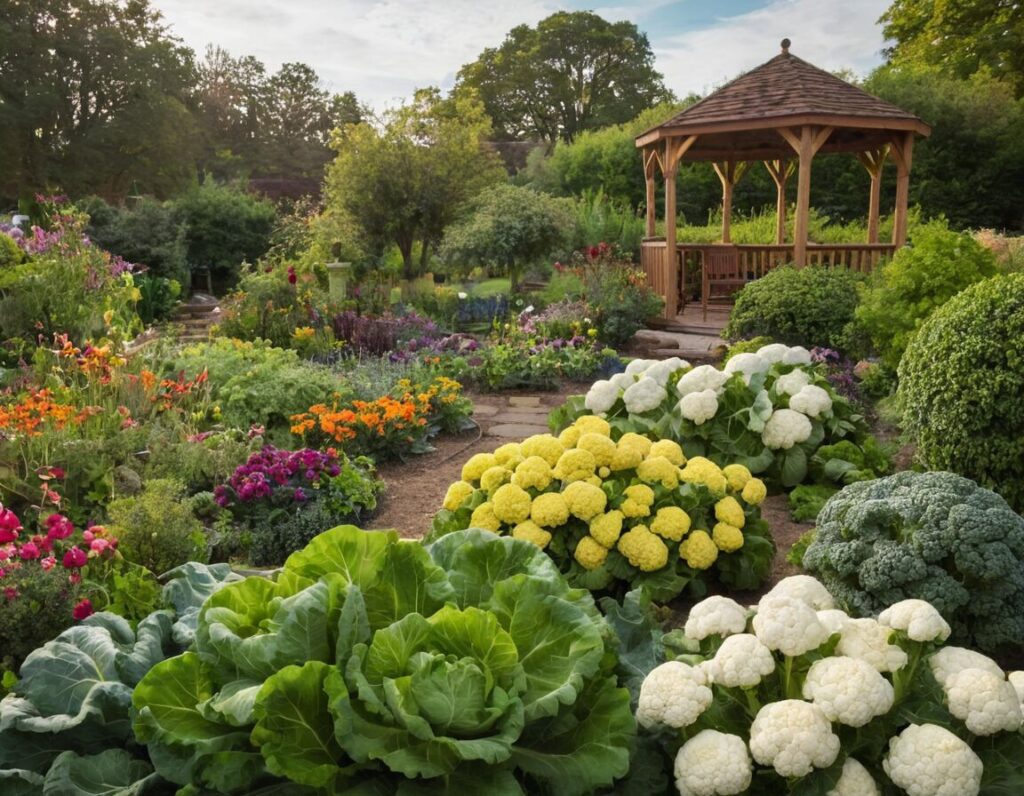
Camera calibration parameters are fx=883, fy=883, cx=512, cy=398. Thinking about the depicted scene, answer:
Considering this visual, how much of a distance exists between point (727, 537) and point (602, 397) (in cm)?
163

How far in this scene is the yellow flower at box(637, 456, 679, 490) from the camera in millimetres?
3633

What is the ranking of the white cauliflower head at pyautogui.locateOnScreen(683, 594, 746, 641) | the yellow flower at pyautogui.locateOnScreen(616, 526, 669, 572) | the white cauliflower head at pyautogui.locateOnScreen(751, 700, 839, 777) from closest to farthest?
the white cauliflower head at pyautogui.locateOnScreen(751, 700, 839, 777) → the white cauliflower head at pyautogui.locateOnScreen(683, 594, 746, 641) → the yellow flower at pyautogui.locateOnScreen(616, 526, 669, 572)

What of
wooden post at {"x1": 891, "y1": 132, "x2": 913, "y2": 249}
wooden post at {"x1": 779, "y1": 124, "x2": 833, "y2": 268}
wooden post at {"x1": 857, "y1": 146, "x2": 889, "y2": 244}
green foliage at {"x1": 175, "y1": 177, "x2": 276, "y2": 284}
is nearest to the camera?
wooden post at {"x1": 779, "y1": 124, "x2": 833, "y2": 268}

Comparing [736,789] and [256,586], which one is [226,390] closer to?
[256,586]

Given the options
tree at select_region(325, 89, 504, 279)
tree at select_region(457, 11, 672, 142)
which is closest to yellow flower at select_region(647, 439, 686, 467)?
tree at select_region(325, 89, 504, 279)

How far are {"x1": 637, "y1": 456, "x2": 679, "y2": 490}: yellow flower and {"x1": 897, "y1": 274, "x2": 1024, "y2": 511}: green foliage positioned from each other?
1.44m

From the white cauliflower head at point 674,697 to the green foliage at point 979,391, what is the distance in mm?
2562

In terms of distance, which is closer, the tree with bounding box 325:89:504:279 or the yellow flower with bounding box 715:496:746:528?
the yellow flower with bounding box 715:496:746:528

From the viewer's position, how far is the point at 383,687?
1.80 metres

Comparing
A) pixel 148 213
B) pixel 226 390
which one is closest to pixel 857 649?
pixel 226 390

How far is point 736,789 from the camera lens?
1913 mm

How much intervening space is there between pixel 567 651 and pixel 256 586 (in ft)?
2.43

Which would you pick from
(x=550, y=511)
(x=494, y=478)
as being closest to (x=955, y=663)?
(x=550, y=511)

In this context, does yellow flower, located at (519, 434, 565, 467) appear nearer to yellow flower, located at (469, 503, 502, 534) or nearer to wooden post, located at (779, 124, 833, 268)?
yellow flower, located at (469, 503, 502, 534)
